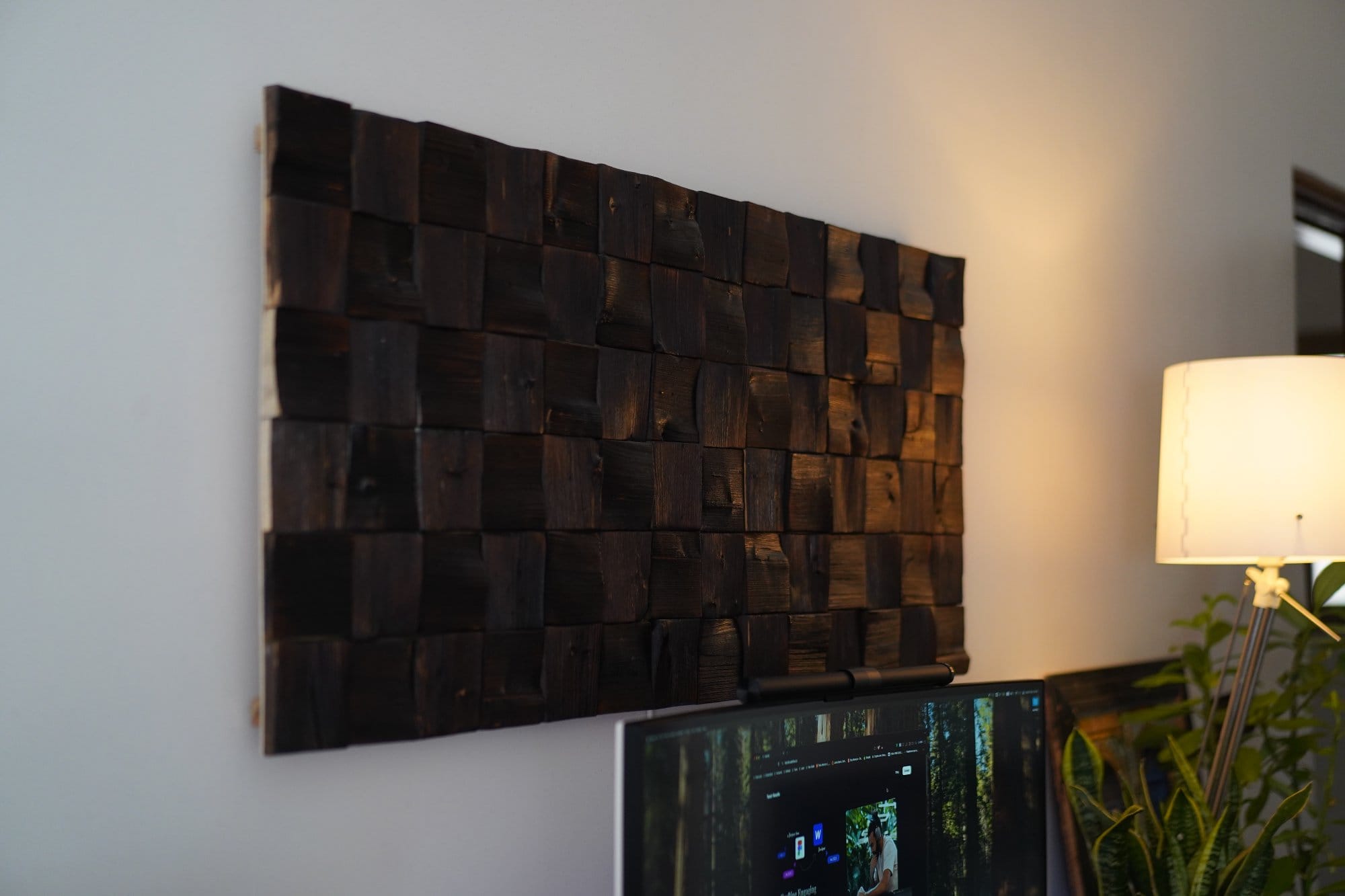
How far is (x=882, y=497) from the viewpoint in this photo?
65.9 inches

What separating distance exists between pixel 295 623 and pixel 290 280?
0.35 m

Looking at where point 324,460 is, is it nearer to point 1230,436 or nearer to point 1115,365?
point 1230,436

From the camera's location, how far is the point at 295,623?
1.09 meters

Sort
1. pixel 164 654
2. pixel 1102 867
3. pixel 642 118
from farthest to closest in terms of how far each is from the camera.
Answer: pixel 1102 867
pixel 642 118
pixel 164 654

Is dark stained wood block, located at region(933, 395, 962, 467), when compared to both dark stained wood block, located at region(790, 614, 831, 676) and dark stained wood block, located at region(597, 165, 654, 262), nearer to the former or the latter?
dark stained wood block, located at region(790, 614, 831, 676)

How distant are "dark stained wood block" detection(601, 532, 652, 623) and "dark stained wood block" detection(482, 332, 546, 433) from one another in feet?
0.59

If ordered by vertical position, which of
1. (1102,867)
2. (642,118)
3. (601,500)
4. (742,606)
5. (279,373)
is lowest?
(1102,867)

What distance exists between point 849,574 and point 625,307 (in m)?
0.55

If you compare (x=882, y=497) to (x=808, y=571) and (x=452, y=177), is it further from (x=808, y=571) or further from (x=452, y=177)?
(x=452, y=177)

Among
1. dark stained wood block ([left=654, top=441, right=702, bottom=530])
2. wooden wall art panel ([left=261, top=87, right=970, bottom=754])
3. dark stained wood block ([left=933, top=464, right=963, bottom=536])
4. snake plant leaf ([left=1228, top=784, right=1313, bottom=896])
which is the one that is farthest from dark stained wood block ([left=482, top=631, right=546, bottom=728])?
snake plant leaf ([left=1228, top=784, right=1313, bottom=896])

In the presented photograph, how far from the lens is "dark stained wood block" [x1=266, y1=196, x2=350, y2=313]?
1.10 metres

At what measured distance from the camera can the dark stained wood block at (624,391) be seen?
1345mm

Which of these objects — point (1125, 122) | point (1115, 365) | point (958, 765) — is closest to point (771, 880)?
point (958, 765)

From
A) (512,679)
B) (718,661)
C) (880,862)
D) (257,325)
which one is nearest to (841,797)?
(880,862)
